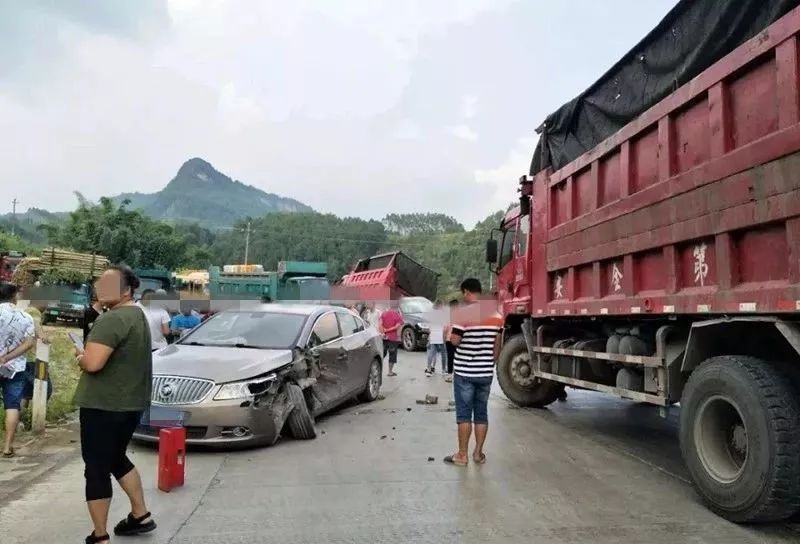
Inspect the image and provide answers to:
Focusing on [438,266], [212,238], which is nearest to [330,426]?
[438,266]

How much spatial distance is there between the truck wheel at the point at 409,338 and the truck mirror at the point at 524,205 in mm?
11045

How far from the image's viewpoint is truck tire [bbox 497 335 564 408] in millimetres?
8703

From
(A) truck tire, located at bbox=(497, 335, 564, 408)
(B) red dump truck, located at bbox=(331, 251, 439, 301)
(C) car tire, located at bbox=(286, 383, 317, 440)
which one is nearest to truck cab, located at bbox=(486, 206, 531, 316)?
(A) truck tire, located at bbox=(497, 335, 564, 408)

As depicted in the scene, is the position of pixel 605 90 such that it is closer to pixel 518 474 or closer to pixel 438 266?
pixel 518 474

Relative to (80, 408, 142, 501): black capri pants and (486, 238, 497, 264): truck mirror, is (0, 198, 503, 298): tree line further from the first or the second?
(80, 408, 142, 501): black capri pants

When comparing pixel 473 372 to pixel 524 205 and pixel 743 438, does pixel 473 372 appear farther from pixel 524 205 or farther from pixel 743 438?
pixel 524 205

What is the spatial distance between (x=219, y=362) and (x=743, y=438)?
4.51 metres

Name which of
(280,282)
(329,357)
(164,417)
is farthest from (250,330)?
(280,282)

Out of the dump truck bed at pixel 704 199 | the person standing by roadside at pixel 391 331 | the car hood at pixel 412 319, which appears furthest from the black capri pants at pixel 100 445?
the car hood at pixel 412 319

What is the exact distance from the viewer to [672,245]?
497 cm

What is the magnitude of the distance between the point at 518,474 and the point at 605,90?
3672mm

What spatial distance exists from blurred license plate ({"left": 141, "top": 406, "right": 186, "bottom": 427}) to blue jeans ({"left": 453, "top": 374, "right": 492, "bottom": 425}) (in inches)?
97.3

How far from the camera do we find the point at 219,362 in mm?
6418

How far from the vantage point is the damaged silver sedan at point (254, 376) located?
6.00 meters
